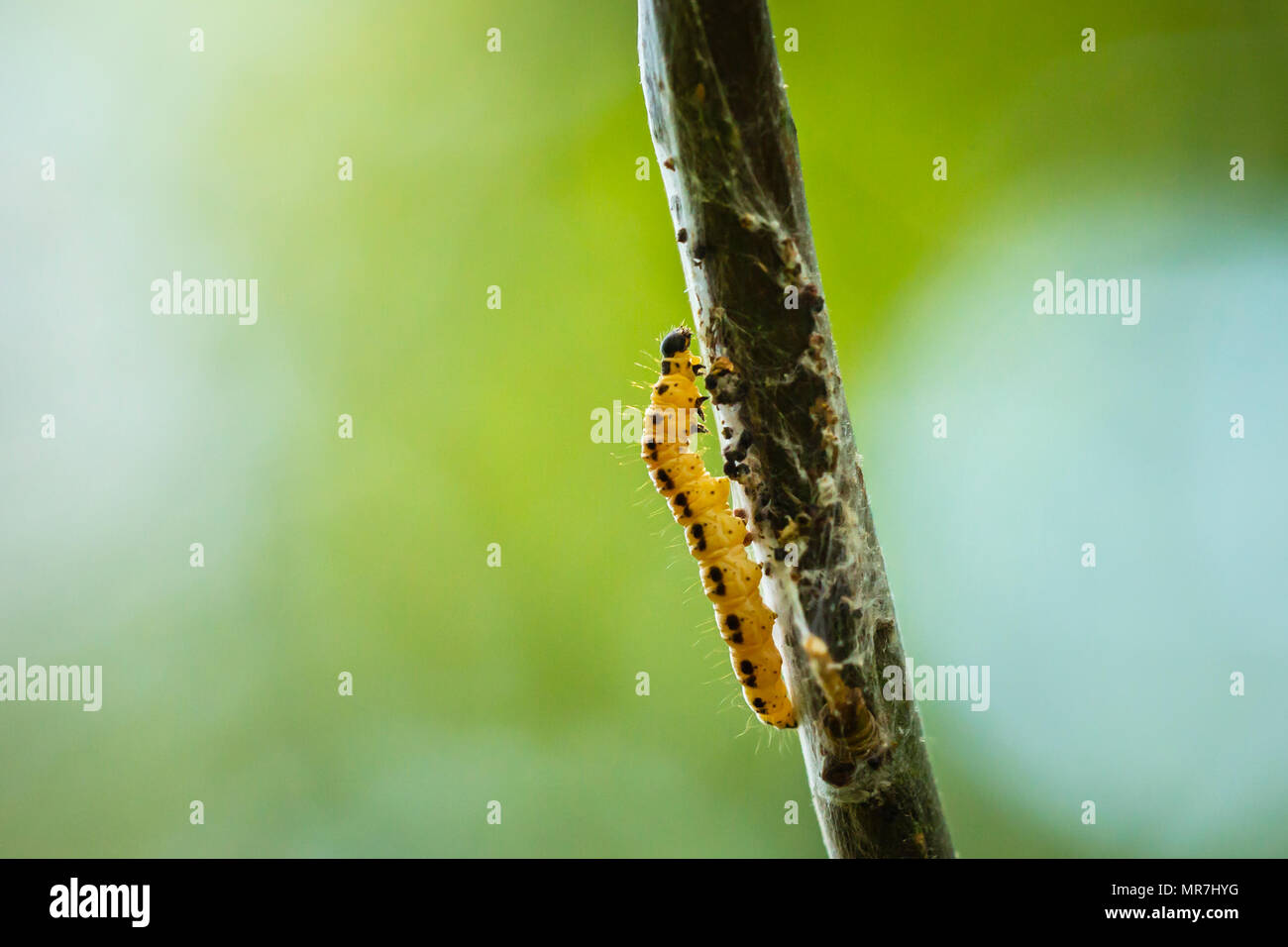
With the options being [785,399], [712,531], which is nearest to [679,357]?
[712,531]

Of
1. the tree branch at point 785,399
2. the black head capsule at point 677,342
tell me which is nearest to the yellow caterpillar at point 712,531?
the black head capsule at point 677,342

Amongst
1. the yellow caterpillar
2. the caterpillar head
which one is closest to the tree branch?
the yellow caterpillar

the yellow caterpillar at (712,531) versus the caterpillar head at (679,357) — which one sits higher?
the caterpillar head at (679,357)

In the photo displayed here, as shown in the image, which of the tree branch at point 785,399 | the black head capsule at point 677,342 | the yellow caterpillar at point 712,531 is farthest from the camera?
the black head capsule at point 677,342

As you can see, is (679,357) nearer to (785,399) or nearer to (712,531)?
(712,531)

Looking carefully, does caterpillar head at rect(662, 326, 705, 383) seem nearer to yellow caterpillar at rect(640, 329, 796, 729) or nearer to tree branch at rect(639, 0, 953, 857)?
yellow caterpillar at rect(640, 329, 796, 729)

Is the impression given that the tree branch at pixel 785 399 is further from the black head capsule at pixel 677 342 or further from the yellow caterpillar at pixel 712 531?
the black head capsule at pixel 677 342

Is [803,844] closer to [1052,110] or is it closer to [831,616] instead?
[831,616]
